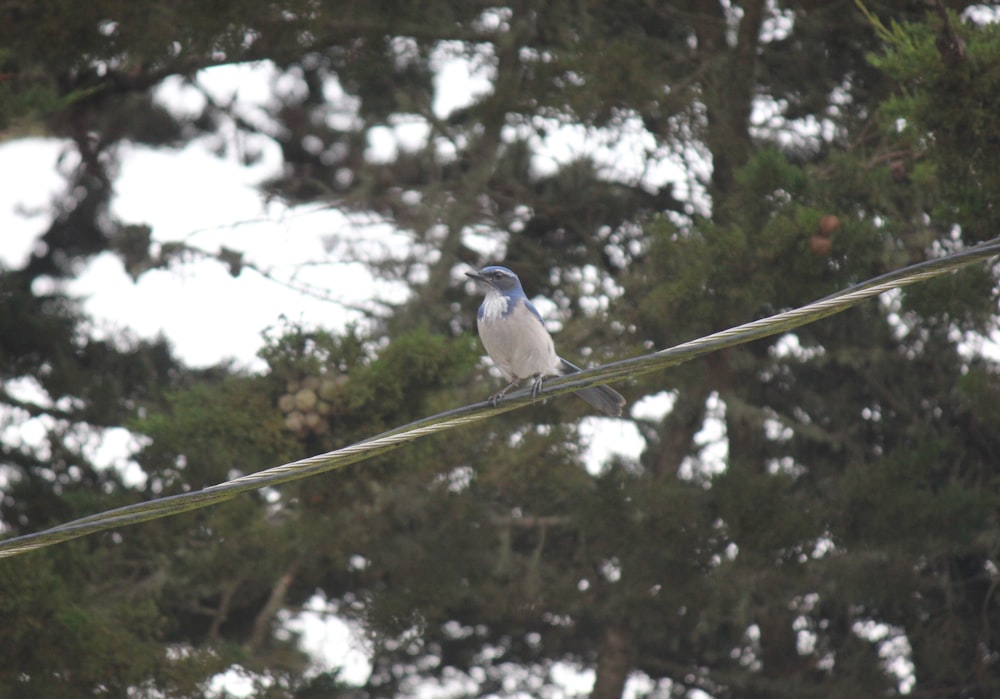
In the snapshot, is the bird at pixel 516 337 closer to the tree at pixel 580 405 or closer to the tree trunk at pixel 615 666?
the tree at pixel 580 405

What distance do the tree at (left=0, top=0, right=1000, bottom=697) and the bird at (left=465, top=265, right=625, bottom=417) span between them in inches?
33.0

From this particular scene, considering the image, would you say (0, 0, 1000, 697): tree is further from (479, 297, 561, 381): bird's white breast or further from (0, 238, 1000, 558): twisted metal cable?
(0, 238, 1000, 558): twisted metal cable

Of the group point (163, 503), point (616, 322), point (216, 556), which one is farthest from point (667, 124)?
point (163, 503)

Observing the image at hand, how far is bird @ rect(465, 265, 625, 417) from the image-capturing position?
5.39m

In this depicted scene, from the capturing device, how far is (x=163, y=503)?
3920mm

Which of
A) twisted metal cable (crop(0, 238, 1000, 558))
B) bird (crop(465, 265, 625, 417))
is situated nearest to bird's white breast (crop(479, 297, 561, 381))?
bird (crop(465, 265, 625, 417))

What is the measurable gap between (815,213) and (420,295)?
10.2 feet

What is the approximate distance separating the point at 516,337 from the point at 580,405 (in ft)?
8.58

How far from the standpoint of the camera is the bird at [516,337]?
5.39 meters

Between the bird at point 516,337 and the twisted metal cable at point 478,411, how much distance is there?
1284 mm

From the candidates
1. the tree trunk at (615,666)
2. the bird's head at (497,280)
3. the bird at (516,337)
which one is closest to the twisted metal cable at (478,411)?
the bird at (516,337)

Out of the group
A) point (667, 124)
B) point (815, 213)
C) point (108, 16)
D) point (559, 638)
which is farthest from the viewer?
point (559, 638)

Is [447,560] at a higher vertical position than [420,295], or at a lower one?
lower

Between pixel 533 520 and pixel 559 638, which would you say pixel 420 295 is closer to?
pixel 533 520
